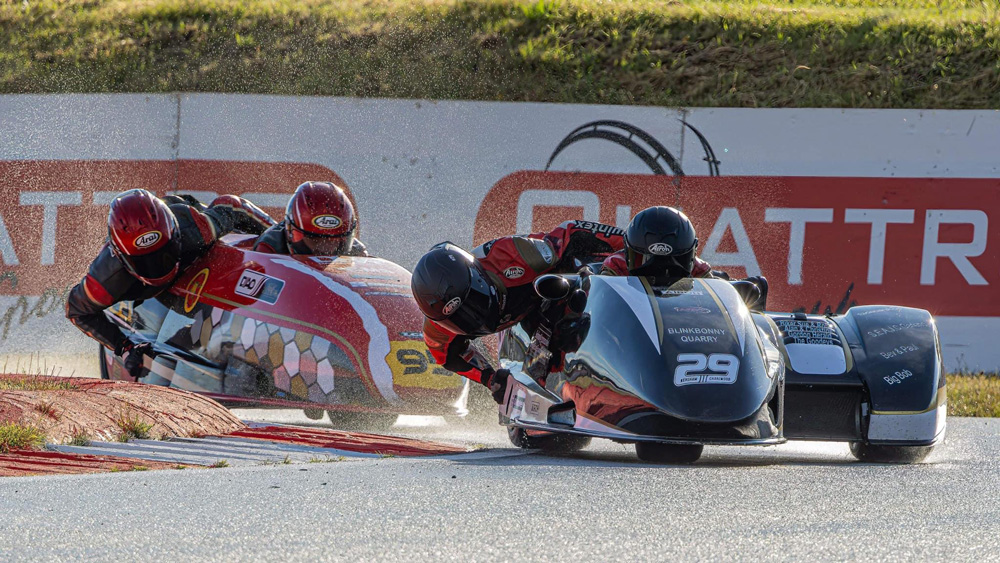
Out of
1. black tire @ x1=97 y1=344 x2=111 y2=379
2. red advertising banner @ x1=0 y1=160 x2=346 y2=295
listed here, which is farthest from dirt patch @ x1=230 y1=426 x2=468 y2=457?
red advertising banner @ x1=0 y1=160 x2=346 y2=295

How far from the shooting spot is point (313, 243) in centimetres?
818

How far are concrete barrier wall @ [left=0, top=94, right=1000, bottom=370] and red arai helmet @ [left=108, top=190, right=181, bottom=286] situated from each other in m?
2.91

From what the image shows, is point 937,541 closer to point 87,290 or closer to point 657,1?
point 87,290

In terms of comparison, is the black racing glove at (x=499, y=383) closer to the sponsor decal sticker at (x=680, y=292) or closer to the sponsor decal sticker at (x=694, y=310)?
the sponsor decal sticker at (x=680, y=292)

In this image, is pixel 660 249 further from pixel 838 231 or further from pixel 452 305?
pixel 838 231

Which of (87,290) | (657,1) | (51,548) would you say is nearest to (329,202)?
(87,290)

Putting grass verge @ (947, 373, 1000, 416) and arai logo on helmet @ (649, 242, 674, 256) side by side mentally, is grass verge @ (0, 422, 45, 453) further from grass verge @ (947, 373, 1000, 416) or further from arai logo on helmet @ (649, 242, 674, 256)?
grass verge @ (947, 373, 1000, 416)

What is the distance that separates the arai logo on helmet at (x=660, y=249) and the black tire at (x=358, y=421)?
230cm

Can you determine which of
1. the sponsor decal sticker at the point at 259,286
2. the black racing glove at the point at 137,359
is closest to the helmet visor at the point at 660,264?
the sponsor decal sticker at the point at 259,286

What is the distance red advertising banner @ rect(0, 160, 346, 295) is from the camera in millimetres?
10992

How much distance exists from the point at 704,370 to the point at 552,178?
5.94m

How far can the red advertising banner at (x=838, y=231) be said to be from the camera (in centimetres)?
1065

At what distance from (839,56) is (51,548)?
403 inches

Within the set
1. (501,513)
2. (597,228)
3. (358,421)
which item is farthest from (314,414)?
(501,513)
